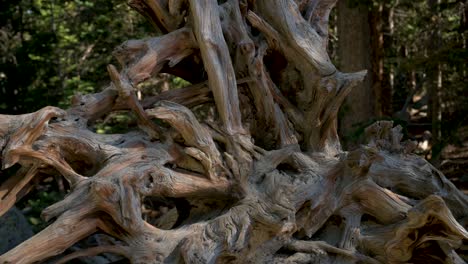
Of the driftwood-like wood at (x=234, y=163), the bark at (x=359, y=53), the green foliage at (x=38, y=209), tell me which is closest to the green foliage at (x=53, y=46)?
the green foliage at (x=38, y=209)

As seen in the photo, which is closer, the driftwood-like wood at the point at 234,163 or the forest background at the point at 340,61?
the driftwood-like wood at the point at 234,163

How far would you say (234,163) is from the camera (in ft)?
17.2

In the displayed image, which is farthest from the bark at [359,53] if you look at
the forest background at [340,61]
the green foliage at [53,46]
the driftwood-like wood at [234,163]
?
the driftwood-like wood at [234,163]

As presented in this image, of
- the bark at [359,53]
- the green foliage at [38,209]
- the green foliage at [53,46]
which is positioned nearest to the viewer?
the green foliage at [38,209]

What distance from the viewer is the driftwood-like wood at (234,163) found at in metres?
4.80

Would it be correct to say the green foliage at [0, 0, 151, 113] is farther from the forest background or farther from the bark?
the bark

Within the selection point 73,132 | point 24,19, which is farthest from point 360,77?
point 24,19

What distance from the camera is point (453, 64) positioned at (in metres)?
9.61

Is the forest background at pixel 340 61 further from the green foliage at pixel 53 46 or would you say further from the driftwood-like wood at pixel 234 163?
the driftwood-like wood at pixel 234 163

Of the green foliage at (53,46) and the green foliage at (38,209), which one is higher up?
the green foliage at (53,46)

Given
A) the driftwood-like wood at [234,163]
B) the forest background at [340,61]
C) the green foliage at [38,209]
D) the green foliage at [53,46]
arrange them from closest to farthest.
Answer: the driftwood-like wood at [234,163], the green foliage at [38,209], the forest background at [340,61], the green foliage at [53,46]

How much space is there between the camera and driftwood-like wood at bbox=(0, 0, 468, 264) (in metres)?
4.80

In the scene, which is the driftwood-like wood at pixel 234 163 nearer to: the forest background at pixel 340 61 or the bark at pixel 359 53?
the forest background at pixel 340 61

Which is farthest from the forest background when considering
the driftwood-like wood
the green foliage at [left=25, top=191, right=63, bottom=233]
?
the driftwood-like wood
